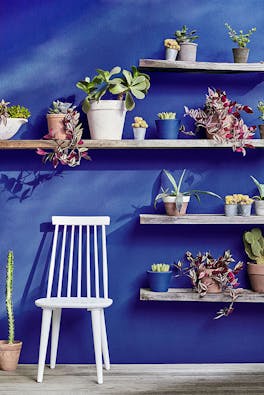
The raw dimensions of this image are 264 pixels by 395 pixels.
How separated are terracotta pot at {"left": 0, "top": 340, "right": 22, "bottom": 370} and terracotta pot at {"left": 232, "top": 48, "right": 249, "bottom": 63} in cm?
230

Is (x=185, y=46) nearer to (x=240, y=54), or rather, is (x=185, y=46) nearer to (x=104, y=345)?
(x=240, y=54)

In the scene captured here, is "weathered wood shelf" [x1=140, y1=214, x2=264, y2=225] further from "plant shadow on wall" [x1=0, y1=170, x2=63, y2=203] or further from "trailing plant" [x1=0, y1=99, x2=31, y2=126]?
"trailing plant" [x1=0, y1=99, x2=31, y2=126]

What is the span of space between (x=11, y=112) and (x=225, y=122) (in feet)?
4.45

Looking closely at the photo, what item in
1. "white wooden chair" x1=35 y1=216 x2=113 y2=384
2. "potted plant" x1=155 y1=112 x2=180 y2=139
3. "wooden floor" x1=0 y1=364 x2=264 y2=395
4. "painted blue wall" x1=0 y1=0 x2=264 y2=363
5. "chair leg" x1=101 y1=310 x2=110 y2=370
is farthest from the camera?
"painted blue wall" x1=0 y1=0 x2=264 y2=363

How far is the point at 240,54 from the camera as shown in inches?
183

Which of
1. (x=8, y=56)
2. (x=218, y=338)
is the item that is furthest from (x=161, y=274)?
(x=8, y=56)

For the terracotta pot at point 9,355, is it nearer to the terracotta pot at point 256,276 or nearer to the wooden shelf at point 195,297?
the wooden shelf at point 195,297

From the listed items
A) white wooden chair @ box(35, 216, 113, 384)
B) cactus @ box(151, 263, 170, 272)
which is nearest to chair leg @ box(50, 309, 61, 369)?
white wooden chair @ box(35, 216, 113, 384)

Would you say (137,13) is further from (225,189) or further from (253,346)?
(253,346)

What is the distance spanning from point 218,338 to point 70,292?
3.38ft

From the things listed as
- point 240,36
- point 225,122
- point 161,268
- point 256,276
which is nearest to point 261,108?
point 225,122

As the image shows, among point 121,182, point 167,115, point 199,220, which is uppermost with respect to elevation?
point 167,115

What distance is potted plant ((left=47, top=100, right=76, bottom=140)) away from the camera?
4609 mm

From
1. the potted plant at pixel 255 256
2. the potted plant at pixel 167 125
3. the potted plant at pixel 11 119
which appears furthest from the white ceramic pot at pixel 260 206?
the potted plant at pixel 11 119
